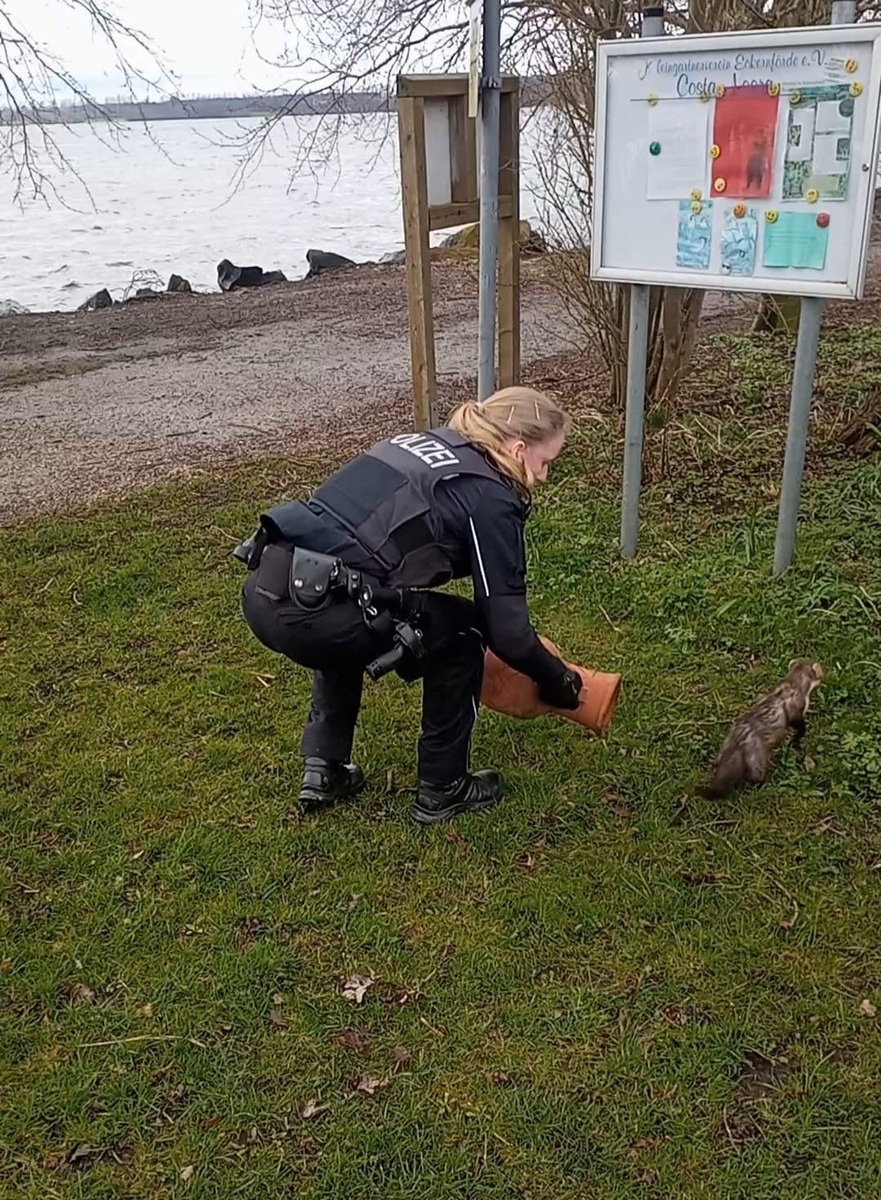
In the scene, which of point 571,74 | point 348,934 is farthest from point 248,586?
point 571,74

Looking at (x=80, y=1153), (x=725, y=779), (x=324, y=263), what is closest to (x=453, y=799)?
(x=725, y=779)

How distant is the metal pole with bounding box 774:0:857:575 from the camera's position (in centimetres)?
450

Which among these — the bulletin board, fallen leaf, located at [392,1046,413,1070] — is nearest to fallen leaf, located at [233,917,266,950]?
fallen leaf, located at [392,1046,413,1070]

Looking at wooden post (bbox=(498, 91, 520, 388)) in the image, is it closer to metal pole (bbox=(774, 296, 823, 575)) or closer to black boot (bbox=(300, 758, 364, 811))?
metal pole (bbox=(774, 296, 823, 575))

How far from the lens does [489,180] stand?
5.10 meters

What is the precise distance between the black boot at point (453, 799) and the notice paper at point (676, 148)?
2512 mm

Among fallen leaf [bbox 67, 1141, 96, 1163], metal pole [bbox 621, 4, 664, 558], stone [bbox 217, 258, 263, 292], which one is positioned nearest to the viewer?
fallen leaf [bbox 67, 1141, 96, 1163]

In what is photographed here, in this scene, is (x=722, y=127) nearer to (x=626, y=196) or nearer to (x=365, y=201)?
(x=626, y=196)

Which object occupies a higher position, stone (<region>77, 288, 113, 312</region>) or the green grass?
the green grass

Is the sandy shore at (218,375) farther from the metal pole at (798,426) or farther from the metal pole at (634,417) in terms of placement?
the metal pole at (798,426)

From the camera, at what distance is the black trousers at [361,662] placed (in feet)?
10.2

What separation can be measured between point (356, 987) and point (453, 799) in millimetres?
748

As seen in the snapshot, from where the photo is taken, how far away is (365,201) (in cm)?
3141

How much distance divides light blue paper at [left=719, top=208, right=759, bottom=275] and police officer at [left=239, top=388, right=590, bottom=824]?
4.99 feet
